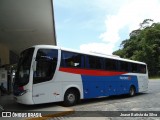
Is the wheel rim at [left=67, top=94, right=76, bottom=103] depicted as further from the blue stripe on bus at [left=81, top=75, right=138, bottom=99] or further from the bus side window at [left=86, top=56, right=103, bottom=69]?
the bus side window at [left=86, top=56, right=103, bottom=69]

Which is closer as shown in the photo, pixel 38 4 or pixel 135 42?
pixel 38 4

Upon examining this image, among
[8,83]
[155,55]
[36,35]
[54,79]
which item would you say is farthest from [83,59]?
[155,55]

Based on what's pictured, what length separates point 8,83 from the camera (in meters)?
23.7

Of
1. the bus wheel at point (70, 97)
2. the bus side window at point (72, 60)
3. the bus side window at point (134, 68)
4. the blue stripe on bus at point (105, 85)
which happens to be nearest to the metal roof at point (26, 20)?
the bus side window at point (72, 60)

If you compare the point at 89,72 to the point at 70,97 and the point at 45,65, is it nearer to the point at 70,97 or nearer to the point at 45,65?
the point at 70,97

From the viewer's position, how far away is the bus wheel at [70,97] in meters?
13.5

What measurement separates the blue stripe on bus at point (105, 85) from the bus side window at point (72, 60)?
722 millimetres

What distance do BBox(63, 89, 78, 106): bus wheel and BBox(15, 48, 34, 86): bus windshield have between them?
2.29 m

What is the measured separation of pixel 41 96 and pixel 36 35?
1087 centimetres

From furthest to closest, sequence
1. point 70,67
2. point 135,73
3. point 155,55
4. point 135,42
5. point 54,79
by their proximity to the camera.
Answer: point 135,42, point 155,55, point 135,73, point 70,67, point 54,79

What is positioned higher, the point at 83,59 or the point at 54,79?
the point at 83,59

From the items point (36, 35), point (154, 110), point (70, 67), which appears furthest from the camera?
point (36, 35)

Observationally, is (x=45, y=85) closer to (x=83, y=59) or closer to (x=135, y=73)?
(x=83, y=59)

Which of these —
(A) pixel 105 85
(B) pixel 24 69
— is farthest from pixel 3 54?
(B) pixel 24 69
